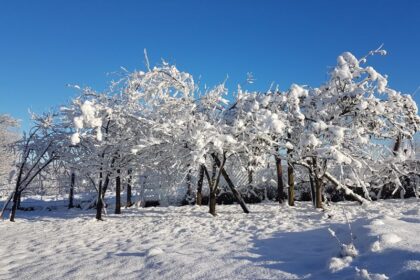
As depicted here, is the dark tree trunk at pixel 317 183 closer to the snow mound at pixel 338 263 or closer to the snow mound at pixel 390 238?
the snow mound at pixel 390 238

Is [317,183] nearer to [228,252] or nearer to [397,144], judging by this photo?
[397,144]

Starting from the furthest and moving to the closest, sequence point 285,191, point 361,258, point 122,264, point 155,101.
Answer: point 285,191 < point 155,101 < point 122,264 < point 361,258

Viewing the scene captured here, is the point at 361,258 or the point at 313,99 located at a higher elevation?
the point at 313,99

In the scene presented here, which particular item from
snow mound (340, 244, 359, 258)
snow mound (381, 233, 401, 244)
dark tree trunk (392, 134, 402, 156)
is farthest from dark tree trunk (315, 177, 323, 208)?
snow mound (340, 244, 359, 258)

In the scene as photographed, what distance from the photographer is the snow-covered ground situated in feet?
19.4

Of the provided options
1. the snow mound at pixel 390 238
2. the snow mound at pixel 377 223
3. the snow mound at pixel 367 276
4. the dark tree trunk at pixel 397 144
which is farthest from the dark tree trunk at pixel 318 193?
the snow mound at pixel 367 276

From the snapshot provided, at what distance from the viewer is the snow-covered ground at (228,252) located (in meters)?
5.92

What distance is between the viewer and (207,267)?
6.62 metres

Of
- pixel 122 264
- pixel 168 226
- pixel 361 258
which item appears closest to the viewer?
pixel 361 258

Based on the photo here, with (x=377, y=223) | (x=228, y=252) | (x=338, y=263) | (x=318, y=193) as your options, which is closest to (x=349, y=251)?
(x=338, y=263)

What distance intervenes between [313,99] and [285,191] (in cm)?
756

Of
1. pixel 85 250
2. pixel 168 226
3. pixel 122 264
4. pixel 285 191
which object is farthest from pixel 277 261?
pixel 285 191

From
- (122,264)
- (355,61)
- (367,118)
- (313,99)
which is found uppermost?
(355,61)

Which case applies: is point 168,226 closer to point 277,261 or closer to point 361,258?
point 277,261
